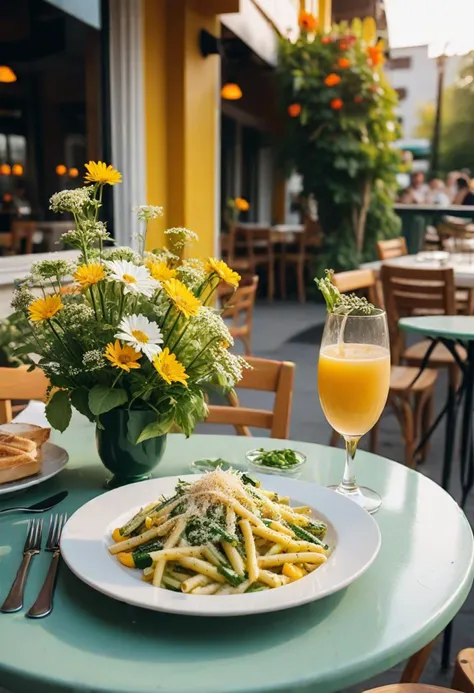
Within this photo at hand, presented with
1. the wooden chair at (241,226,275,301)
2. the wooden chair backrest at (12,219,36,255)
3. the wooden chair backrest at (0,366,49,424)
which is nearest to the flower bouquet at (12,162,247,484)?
the wooden chair backrest at (0,366,49,424)

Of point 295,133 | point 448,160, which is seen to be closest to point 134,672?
point 295,133

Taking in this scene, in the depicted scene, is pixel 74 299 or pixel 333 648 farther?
pixel 74 299

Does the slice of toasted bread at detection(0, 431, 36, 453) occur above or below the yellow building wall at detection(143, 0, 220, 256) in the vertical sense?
below

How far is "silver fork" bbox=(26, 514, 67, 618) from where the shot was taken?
27.6 inches

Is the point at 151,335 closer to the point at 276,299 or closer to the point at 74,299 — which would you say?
the point at 74,299

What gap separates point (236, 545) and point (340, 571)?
0.12 m

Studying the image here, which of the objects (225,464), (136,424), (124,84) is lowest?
(225,464)

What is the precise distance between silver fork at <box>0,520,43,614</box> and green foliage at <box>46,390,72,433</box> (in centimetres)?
14

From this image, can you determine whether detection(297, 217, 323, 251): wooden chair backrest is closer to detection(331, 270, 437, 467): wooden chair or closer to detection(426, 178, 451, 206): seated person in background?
detection(426, 178, 451, 206): seated person in background

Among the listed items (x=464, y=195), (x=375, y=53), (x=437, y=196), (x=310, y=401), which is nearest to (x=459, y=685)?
(x=310, y=401)

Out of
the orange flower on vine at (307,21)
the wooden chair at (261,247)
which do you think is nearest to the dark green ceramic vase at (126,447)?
the orange flower on vine at (307,21)

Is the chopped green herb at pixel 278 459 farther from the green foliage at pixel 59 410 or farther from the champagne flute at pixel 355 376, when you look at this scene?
the green foliage at pixel 59 410

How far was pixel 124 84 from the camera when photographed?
13.9ft

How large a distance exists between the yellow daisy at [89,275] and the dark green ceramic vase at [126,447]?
8.7 inches
